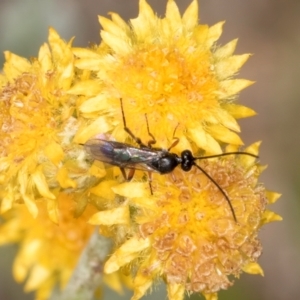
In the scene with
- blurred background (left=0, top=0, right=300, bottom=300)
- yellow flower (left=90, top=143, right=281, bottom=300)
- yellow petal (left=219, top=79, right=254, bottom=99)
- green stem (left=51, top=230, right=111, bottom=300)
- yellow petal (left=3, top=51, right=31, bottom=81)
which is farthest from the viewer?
blurred background (left=0, top=0, right=300, bottom=300)

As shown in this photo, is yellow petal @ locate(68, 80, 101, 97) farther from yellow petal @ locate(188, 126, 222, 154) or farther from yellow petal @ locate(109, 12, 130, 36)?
yellow petal @ locate(188, 126, 222, 154)

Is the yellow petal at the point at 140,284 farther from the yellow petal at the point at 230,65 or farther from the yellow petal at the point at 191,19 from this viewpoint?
the yellow petal at the point at 191,19

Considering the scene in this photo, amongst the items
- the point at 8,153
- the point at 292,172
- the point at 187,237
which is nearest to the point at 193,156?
the point at 187,237

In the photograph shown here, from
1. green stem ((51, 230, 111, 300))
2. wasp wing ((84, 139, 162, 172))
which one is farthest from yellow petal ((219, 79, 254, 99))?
green stem ((51, 230, 111, 300))

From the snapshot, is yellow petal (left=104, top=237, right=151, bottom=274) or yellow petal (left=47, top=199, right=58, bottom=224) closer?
yellow petal (left=104, top=237, right=151, bottom=274)

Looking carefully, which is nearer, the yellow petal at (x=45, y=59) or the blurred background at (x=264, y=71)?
the yellow petal at (x=45, y=59)

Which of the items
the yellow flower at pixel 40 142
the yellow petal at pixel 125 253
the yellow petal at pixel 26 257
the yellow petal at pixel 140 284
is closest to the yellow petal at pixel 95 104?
the yellow flower at pixel 40 142

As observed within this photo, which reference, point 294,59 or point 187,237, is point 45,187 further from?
point 294,59
